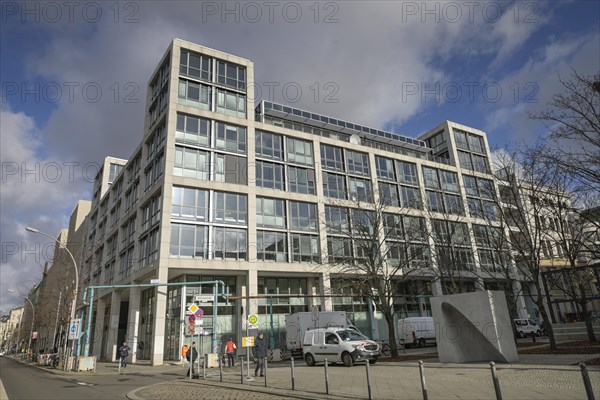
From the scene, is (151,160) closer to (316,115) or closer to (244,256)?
(244,256)

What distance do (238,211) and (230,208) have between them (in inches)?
27.6

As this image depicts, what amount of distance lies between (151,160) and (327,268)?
1827 centimetres

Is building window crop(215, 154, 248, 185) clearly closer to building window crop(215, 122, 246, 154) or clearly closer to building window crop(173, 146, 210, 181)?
building window crop(215, 122, 246, 154)

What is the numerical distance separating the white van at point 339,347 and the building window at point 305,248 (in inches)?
564

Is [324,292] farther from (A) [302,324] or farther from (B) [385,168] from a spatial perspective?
(B) [385,168]

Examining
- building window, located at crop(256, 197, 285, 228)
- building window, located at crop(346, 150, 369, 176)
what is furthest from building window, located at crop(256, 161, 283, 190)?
building window, located at crop(346, 150, 369, 176)

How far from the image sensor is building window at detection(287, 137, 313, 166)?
128ft

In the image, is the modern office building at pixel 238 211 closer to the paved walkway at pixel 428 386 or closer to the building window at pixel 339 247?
the building window at pixel 339 247

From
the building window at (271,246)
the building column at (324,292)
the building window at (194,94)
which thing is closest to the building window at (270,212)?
the building window at (271,246)

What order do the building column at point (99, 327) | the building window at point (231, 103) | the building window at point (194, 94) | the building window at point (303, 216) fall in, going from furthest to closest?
1. the building column at point (99, 327)
2. the building window at point (303, 216)
3. the building window at point (231, 103)
4. the building window at point (194, 94)

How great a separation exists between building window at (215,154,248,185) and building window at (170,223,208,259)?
4.65 meters

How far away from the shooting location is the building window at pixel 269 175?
3612 cm

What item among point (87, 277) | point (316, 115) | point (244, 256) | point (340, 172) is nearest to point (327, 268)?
point (244, 256)

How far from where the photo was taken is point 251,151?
35906 millimetres
